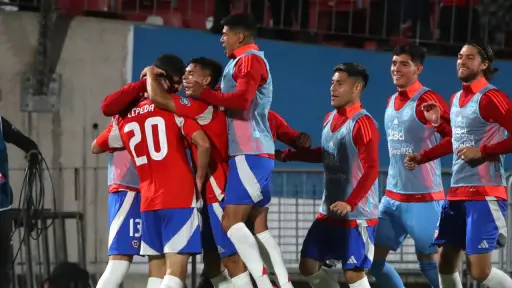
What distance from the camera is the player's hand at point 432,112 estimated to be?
692 centimetres

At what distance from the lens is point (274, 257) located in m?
6.41

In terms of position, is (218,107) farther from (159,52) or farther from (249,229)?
(159,52)

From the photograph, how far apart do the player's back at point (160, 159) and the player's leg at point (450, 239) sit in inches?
67.0

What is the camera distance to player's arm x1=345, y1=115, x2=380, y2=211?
6.29 m

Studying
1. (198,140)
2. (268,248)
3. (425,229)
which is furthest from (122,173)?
(425,229)

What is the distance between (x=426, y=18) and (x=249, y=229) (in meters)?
4.23

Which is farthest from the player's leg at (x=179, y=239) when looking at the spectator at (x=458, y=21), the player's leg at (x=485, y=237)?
the spectator at (x=458, y=21)

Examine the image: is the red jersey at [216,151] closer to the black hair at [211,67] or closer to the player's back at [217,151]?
the player's back at [217,151]

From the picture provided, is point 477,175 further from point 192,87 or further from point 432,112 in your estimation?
point 192,87

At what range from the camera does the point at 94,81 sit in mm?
9727

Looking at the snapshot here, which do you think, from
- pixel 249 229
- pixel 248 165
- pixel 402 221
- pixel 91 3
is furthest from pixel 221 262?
pixel 91 3

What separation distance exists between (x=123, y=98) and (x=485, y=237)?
246 cm

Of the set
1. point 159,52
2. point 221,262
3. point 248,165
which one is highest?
point 159,52

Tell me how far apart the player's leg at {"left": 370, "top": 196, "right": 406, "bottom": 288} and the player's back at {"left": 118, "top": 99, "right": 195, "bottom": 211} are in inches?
61.6
